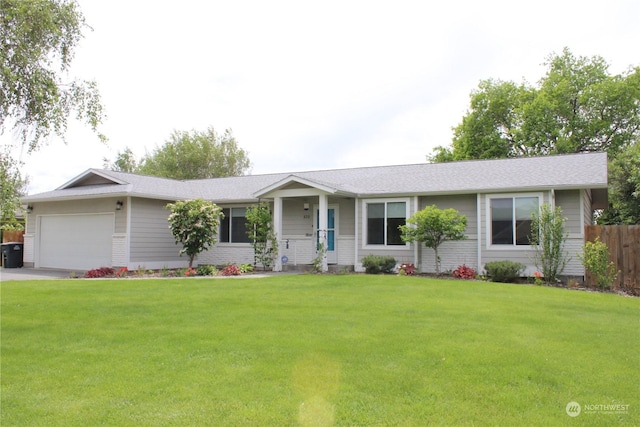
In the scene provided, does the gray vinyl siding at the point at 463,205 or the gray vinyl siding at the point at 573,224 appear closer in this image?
the gray vinyl siding at the point at 573,224

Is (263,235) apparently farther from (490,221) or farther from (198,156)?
(198,156)

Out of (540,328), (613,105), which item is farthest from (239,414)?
(613,105)

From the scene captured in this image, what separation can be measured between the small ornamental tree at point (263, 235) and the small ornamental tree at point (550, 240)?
800cm

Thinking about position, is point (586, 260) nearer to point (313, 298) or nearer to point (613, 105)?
point (313, 298)

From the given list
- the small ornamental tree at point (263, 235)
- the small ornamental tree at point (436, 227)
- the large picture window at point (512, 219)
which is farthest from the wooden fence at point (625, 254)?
the small ornamental tree at point (263, 235)

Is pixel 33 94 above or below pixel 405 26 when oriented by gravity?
below

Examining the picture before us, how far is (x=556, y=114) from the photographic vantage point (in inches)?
1300

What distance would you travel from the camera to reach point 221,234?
1827 centimetres

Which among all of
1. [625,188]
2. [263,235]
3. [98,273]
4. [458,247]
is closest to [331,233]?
[263,235]

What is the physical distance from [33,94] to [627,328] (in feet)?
33.2

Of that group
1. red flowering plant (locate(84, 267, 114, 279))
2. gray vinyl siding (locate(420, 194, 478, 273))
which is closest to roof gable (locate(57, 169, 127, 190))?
red flowering plant (locate(84, 267, 114, 279))
